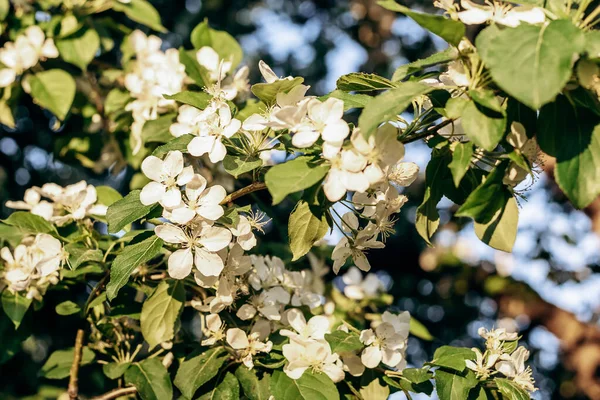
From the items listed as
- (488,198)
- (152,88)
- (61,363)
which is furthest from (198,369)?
(152,88)

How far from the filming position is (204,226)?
1133 millimetres

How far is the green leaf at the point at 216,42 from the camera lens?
2.04 metres

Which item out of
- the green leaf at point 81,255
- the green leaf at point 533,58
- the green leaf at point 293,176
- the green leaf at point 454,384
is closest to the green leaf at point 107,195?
the green leaf at point 81,255

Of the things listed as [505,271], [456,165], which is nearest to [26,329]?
[456,165]

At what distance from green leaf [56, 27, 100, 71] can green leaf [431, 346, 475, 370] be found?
4.75 ft

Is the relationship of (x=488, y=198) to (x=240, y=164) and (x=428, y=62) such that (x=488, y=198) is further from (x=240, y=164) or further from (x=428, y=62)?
(x=240, y=164)

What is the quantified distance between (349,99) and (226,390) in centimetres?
61

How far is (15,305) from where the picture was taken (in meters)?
1.54

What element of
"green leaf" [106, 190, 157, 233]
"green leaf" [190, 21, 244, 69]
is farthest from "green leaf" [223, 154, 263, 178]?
"green leaf" [190, 21, 244, 69]

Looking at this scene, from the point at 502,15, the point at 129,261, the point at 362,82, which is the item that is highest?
the point at 502,15

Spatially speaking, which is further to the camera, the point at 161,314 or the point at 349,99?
the point at 161,314

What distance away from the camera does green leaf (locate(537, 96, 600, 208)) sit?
3.04 feet

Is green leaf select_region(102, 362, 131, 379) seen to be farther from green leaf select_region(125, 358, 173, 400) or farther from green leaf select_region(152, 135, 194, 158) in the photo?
green leaf select_region(152, 135, 194, 158)

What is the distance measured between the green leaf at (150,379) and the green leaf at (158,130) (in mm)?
627
